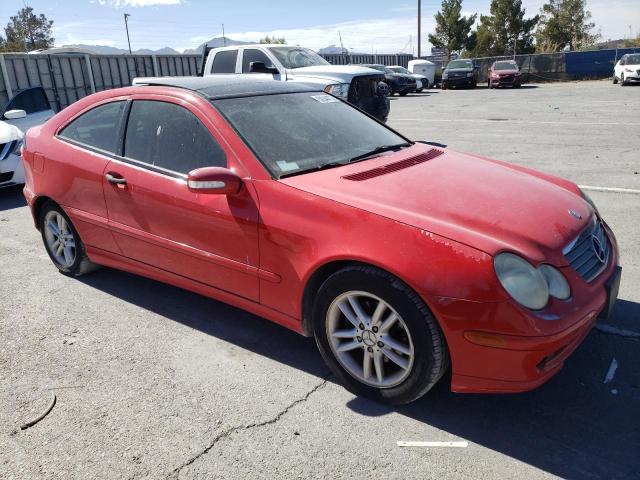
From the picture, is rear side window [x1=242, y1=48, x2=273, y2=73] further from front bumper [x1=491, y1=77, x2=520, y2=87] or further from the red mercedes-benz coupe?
front bumper [x1=491, y1=77, x2=520, y2=87]

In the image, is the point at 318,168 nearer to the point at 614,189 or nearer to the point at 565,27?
the point at 614,189

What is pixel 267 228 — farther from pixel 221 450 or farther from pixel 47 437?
pixel 47 437

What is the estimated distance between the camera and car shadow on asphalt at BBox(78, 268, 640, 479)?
2.40 m

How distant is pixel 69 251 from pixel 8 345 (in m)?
1.13

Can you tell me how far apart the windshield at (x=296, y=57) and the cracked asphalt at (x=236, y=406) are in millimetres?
8576

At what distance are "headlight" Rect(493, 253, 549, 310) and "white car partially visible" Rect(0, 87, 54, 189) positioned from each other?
23.6 feet

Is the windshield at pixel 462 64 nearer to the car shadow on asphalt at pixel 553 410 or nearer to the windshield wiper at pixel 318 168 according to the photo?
the car shadow on asphalt at pixel 553 410

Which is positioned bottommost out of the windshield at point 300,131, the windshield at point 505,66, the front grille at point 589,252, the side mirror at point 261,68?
the windshield at point 505,66

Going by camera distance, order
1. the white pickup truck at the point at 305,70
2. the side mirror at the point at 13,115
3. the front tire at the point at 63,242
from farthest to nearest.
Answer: the white pickup truck at the point at 305,70
the side mirror at the point at 13,115
the front tire at the point at 63,242

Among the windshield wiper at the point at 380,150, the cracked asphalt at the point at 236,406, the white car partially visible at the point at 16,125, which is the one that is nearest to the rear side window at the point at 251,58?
the white car partially visible at the point at 16,125

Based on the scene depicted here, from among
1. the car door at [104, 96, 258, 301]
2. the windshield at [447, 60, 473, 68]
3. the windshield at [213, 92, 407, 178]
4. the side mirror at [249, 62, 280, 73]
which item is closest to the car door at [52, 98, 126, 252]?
the car door at [104, 96, 258, 301]

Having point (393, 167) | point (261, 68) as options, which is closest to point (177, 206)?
point (393, 167)

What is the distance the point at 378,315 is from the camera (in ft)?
8.89

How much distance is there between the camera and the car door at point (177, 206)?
10.4ft
